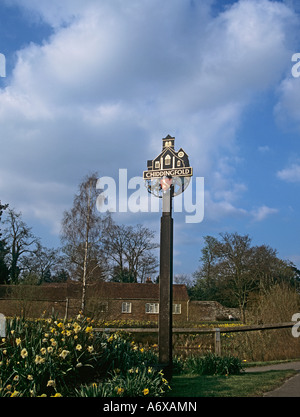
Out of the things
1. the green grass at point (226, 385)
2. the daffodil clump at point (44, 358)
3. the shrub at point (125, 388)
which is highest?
the daffodil clump at point (44, 358)

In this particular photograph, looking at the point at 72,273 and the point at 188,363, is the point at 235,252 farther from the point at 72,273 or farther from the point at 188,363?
the point at 188,363

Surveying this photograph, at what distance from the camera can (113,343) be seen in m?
6.25

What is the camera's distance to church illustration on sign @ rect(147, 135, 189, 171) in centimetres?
778

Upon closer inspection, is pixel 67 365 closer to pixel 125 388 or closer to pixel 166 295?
pixel 125 388

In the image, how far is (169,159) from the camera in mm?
7910

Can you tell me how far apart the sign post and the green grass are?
549 millimetres

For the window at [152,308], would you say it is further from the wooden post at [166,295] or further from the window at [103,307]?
the wooden post at [166,295]

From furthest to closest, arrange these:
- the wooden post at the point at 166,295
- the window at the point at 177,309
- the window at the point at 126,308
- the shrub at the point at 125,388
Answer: the window at the point at 177,309 → the window at the point at 126,308 → the wooden post at the point at 166,295 → the shrub at the point at 125,388

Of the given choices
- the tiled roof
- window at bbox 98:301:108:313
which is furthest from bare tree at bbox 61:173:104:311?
the tiled roof

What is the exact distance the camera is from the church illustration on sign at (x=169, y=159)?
778cm

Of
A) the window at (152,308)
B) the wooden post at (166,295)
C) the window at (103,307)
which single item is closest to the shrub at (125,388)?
the wooden post at (166,295)

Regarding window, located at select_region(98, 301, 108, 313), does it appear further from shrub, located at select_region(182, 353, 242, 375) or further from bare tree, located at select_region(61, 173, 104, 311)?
shrub, located at select_region(182, 353, 242, 375)

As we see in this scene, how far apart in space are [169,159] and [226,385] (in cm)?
426

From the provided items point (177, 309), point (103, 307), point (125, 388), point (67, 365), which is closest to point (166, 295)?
point (67, 365)
